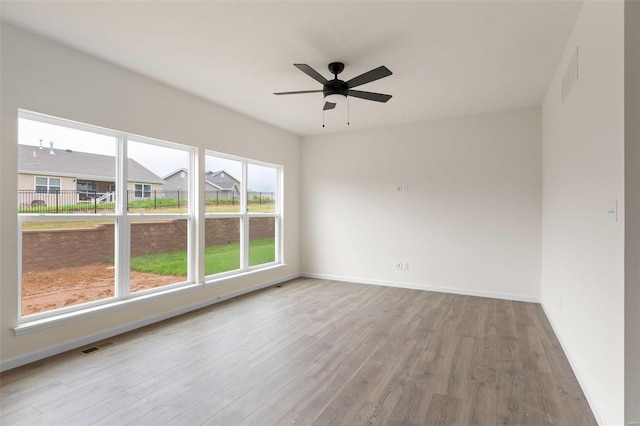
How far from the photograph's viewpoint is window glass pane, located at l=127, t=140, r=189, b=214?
12.6 feet

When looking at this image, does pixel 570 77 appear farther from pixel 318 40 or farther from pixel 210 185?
pixel 210 185

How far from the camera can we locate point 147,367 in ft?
9.07

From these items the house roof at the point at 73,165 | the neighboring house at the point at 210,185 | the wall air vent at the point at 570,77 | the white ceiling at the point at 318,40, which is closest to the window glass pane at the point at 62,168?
the house roof at the point at 73,165

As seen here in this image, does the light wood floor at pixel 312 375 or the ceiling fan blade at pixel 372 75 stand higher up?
the ceiling fan blade at pixel 372 75

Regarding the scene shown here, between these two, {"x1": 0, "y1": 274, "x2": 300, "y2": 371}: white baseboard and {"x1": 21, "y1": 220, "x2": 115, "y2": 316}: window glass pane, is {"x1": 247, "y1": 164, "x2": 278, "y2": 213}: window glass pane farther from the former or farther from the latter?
{"x1": 21, "y1": 220, "x2": 115, "y2": 316}: window glass pane

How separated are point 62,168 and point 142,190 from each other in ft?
2.78

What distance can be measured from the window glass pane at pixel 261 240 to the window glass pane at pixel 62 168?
2.42m

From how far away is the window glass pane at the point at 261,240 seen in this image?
5.70 m

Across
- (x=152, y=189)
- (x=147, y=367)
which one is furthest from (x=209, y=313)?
(x=152, y=189)

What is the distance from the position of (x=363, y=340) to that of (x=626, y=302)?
2.25 m

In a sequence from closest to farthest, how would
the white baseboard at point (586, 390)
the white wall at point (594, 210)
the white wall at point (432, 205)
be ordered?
the white wall at point (594, 210) → the white baseboard at point (586, 390) → the white wall at point (432, 205)

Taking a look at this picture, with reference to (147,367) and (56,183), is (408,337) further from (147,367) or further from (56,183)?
(56,183)

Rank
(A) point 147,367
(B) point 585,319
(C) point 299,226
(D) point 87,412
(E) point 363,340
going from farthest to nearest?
(C) point 299,226, (E) point 363,340, (A) point 147,367, (B) point 585,319, (D) point 87,412

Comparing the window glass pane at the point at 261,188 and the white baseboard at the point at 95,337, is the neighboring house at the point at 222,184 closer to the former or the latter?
the window glass pane at the point at 261,188
